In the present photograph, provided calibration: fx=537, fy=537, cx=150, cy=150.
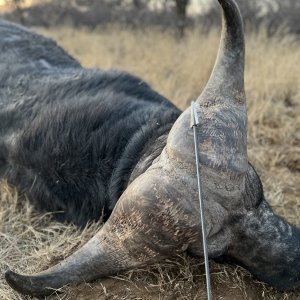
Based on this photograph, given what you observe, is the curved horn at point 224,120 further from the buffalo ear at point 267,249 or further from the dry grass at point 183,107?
the dry grass at point 183,107

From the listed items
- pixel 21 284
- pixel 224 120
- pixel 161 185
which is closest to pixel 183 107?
pixel 224 120

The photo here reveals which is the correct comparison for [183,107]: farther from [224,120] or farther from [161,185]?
[161,185]

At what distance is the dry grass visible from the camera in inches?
101

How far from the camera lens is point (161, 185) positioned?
2.22 metres

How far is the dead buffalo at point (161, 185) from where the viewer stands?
2.22m

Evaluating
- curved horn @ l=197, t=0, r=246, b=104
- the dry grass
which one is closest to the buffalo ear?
the dry grass

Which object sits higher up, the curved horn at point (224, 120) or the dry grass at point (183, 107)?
the curved horn at point (224, 120)

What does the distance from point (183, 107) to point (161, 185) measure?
13.3ft

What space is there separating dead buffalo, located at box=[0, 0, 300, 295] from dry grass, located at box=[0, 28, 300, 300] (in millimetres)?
187

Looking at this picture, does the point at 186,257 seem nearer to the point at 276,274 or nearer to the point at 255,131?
the point at 276,274

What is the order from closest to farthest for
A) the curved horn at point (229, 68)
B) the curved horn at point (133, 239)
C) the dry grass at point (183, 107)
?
the curved horn at point (133, 239)
the curved horn at point (229, 68)
the dry grass at point (183, 107)

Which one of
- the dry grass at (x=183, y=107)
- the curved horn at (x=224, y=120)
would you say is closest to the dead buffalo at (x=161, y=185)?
the curved horn at (x=224, y=120)

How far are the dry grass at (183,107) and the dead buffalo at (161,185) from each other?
0.61ft

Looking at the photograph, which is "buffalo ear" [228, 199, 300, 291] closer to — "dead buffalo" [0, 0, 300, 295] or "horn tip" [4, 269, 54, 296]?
"dead buffalo" [0, 0, 300, 295]
